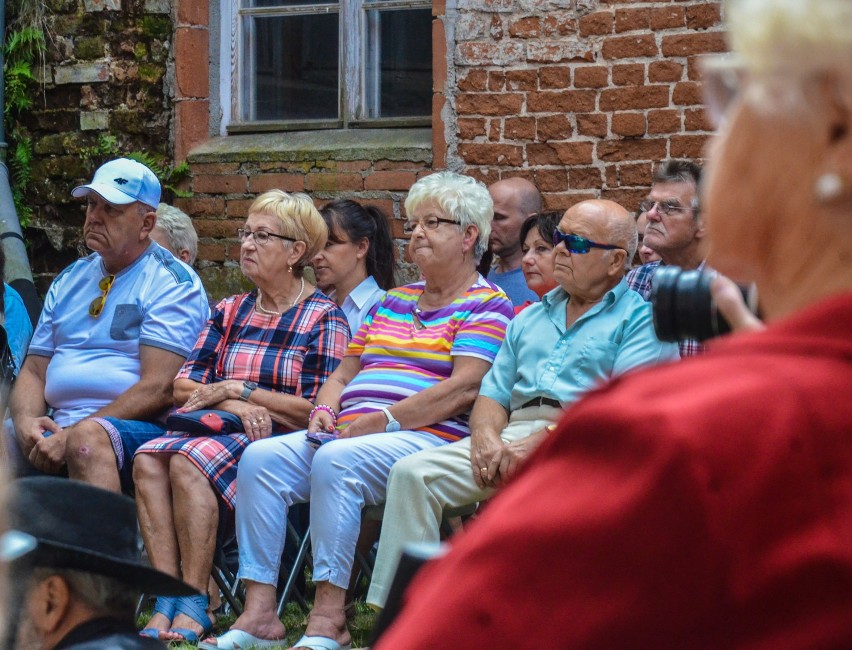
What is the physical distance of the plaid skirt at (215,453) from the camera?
4.90 metres

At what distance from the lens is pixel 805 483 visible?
865 millimetres

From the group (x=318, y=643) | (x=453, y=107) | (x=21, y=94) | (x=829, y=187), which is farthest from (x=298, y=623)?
(x=829, y=187)

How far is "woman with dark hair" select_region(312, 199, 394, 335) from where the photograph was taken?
580 centimetres

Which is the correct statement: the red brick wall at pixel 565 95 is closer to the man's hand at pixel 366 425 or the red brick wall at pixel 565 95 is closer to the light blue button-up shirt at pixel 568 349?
the light blue button-up shirt at pixel 568 349

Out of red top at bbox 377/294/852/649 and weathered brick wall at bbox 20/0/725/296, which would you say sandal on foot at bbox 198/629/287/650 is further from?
red top at bbox 377/294/852/649

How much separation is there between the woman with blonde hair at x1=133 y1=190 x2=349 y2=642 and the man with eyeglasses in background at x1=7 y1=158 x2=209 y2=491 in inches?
7.1

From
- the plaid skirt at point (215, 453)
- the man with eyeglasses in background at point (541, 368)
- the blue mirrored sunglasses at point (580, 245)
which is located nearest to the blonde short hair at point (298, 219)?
the plaid skirt at point (215, 453)

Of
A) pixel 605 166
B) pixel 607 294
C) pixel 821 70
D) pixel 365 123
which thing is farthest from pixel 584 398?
pixel 365 123

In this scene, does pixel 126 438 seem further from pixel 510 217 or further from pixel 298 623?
pixel 510 217

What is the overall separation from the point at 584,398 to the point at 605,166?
5.22 m

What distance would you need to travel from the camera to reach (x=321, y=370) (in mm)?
5184

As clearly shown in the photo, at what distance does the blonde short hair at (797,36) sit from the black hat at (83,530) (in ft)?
5.00

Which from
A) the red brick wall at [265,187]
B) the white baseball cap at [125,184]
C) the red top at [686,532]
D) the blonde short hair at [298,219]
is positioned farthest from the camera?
the red brick wall at [265,187]

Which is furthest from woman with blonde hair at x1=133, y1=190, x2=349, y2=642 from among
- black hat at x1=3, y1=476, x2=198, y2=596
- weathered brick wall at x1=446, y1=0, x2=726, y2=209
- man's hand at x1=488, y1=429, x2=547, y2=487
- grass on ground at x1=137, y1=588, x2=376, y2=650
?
black hat at x1=3, y1=476, x2=198, y2=596
